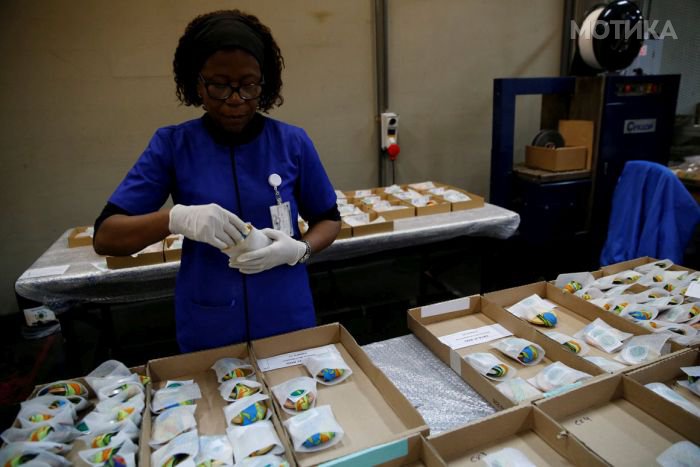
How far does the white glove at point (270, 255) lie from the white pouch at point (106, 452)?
0.43 m

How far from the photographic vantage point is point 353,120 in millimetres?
3537

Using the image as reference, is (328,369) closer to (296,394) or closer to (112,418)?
(296,394)

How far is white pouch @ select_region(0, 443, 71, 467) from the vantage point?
2.49ft

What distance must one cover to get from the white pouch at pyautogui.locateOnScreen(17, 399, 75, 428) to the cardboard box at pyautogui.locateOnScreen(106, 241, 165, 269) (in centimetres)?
105

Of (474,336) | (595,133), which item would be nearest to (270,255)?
(474,336)

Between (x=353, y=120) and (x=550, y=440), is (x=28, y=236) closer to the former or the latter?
(x=353, y=120)

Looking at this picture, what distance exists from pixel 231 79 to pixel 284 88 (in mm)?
2373

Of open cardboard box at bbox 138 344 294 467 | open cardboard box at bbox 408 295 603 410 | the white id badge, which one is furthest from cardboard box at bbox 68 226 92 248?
open cardboard box at bbox 408 295 603 410

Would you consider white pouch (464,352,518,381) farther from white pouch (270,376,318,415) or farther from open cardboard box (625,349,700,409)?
white pouch (270,376,318,415)

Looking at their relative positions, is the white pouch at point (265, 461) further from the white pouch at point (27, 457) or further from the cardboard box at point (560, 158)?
the cardboard box at point (560, 158)

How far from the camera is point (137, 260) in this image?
1922 mm

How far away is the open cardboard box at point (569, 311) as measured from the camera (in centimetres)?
122

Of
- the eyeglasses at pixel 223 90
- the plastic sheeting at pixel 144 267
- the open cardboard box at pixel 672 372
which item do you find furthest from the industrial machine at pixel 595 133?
the eyeglasses at pixel 223 90

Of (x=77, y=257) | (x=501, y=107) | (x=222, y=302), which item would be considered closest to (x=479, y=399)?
(x=222, y=302)
